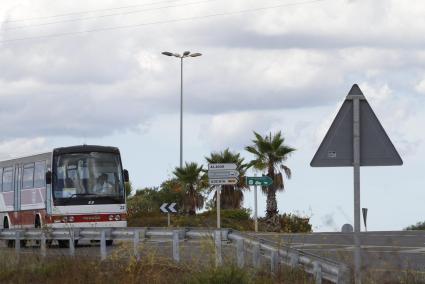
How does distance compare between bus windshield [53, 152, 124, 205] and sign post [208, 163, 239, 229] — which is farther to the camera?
sign post [208, 163, 239, 229]

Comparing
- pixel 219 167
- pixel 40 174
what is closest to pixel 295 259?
pixel 40 174

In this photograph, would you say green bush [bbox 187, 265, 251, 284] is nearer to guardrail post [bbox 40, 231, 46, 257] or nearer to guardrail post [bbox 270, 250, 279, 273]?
guardrail post [bbox 270, 250, 279, 273]

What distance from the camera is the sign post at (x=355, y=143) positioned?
12.5m

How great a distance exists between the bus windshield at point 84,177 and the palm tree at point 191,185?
102 ft

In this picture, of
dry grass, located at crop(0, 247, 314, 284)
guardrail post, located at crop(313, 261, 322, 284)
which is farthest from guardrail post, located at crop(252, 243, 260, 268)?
guardrail post, located at crop(313, 261, 322, 284)

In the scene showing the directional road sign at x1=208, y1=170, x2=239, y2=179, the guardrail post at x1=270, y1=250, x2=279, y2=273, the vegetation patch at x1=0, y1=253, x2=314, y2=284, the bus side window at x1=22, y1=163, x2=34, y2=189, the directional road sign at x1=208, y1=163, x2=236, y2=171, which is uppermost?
the directional road sign at x1=208, y1=163, x2=236, y2=171

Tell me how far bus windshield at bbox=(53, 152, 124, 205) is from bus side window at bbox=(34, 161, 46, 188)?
0.99 meters

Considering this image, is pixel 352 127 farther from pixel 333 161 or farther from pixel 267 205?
pixel 267 205

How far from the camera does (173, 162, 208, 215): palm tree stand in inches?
2525

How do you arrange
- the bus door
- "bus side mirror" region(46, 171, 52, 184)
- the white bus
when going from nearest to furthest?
"bus side mirror" region(46, 171, 52, 184) → the white bus → the bus door

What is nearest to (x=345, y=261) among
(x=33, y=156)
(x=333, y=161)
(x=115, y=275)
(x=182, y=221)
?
(x=333, y=161)

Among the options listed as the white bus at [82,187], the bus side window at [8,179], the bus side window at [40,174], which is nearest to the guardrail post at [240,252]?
the white bus at [82,187]

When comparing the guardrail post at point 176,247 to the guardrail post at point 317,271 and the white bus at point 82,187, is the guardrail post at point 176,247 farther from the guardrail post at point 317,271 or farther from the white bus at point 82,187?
the white bus at point 82,187

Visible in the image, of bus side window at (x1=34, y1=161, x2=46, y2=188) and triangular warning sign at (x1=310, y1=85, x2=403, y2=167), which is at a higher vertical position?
bus side window at (x1=34, y1=161, x2=46, y2=188)
